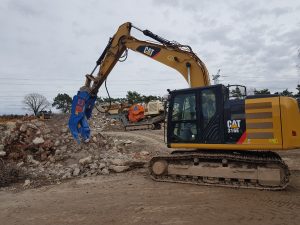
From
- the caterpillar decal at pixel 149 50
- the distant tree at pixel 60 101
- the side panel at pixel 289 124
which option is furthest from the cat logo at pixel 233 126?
the distant tree at pixel 60 101

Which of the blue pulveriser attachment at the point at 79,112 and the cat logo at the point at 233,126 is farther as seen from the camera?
the blue pulveriser attachment at the point at 79,112

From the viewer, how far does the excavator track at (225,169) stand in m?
7.18

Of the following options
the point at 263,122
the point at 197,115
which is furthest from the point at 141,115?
the point at 263,122

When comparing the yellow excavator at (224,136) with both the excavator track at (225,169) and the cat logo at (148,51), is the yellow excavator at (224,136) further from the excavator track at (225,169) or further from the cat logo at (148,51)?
the cat logo at (148,51)

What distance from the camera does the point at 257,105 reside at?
730cm

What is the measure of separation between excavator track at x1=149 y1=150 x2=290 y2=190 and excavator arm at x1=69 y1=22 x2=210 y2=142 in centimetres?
234

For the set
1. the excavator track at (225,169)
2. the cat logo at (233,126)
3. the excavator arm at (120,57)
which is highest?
the excavator arm at (120,57)

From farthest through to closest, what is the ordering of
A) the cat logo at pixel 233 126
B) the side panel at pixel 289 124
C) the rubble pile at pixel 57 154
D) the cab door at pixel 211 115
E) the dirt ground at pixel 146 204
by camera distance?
the rubble pile at pixel 57 154
the cab door at pixel 211 115
the cat logo at pixel 233 126
the side panel at pixel 289 124
the dirt ground at pixel 146 204

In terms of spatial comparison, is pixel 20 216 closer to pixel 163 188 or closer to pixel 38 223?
pixel 38 223

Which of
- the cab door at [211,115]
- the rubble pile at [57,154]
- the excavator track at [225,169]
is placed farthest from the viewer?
the rubble pile at [57,154]

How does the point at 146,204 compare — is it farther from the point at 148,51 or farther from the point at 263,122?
the point at 148,51

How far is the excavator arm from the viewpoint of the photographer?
31.0ft

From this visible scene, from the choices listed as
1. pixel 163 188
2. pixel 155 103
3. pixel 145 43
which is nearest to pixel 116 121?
pixel 155 103

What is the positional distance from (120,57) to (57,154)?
4.05 metres
